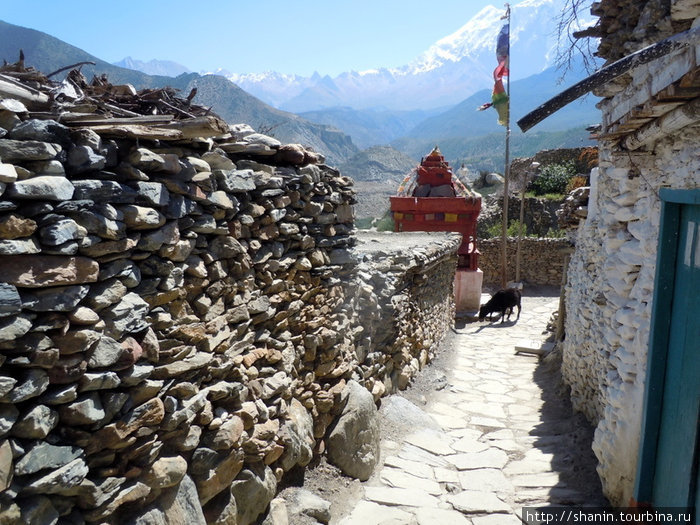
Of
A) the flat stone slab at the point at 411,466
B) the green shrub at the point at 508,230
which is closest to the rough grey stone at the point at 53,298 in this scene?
the flat stone slab at the point at 411,466

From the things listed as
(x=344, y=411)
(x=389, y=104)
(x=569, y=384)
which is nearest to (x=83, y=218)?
(x=344, y=411)

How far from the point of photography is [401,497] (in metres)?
4.15

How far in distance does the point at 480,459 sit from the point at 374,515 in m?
1.68

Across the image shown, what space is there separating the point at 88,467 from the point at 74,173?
117cm

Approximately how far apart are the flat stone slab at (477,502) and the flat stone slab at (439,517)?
117mm

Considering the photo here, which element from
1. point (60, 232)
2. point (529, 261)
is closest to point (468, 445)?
point (60, 232)

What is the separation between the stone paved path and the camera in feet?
13.2

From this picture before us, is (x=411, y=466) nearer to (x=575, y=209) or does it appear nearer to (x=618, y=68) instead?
(x=618, y=68)

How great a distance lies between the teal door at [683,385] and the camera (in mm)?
2756

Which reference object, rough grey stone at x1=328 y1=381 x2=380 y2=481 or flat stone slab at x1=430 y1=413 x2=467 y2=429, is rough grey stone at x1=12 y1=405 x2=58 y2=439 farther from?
→ flat stone slab at x1=430 y1=413 x2=467 y2=429

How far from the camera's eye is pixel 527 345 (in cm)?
1031

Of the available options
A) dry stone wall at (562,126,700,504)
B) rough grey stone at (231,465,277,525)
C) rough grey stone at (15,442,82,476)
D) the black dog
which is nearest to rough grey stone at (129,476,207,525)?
rough grey stone at (231,465,277,525)

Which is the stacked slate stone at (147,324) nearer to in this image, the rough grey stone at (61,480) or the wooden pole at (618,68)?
the rough grey stone at (61,480)

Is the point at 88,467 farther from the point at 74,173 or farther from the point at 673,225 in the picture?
the point at 673,225
